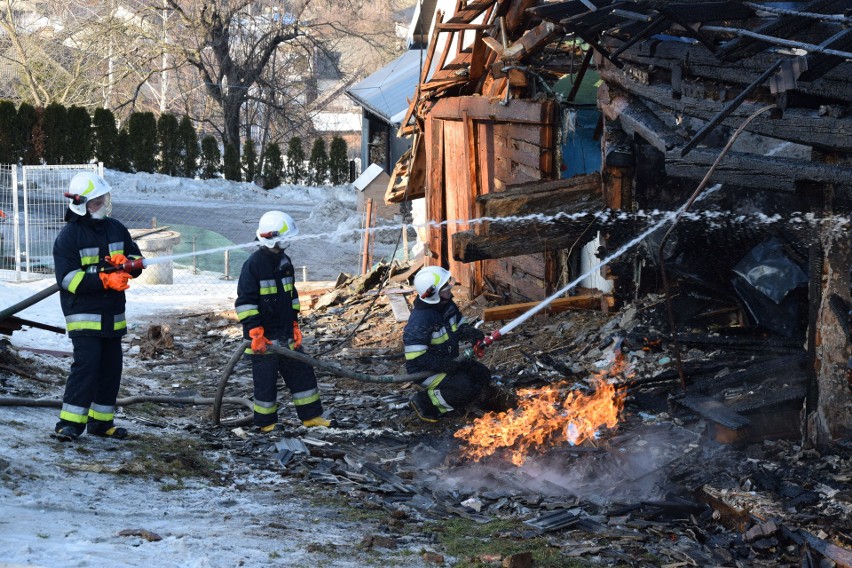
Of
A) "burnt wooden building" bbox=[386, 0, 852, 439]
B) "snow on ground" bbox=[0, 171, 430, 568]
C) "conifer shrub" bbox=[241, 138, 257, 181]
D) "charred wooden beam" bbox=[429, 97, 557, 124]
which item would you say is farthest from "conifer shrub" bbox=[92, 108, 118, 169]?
"snow on ground" bbox=[0, 171, 430, 568]

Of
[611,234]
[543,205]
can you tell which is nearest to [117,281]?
[543,205]

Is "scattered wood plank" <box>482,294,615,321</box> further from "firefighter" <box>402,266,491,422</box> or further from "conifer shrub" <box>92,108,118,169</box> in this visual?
"conifer shrub" <box>92,108,118,169</box>

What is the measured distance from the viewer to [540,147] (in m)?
10.8

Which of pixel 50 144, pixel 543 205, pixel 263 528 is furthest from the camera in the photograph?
pixel 50 144

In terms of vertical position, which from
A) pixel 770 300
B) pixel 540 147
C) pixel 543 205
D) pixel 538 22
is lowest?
pixel 770 300

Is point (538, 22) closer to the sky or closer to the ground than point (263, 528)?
closer to the sky

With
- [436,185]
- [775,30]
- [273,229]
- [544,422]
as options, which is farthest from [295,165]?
[775,30]

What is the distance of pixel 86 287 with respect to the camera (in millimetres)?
6664

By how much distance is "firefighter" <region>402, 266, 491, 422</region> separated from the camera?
7.93 metres

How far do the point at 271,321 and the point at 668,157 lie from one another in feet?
11.4

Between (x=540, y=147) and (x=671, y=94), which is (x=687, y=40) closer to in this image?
(x=671, y=94)

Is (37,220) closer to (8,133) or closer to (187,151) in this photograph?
(8,133)

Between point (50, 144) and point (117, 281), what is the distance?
91.1ft

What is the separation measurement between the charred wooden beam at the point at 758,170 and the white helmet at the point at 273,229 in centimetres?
309
